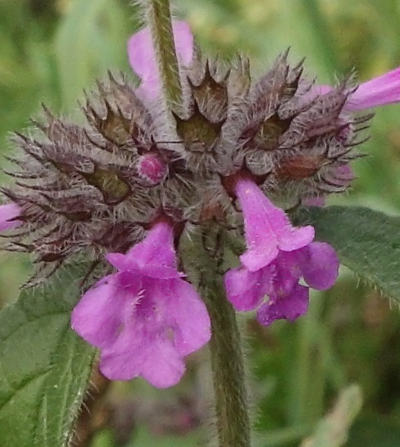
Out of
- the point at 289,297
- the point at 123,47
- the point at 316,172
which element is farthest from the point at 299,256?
the point at 123,47

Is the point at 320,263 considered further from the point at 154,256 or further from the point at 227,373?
the point at 227,373

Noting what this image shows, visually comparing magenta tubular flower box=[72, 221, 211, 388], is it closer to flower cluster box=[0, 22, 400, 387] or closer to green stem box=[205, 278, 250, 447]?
flower cluster box=[0, 22, 400, 387]

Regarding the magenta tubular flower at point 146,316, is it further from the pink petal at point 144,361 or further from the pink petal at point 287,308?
the pink petal at point 287,308

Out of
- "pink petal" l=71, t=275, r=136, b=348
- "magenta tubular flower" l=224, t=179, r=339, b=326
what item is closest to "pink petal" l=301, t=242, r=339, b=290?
"magenta tubular flower" l=224, t=179, r=339, b=326

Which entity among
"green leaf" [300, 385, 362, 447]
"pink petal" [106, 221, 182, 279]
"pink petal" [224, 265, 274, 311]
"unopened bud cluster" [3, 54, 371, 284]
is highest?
"unopened bud cluster" [3, 54, 371, 284]

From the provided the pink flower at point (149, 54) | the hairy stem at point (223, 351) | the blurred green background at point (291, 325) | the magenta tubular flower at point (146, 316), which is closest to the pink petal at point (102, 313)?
the magenta tubular flower at point (146, 316)

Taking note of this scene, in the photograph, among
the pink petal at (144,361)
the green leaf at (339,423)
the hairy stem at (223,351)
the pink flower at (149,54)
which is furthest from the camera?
the green leaf at (339,423)

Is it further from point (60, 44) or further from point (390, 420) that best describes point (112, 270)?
point (60, 44)

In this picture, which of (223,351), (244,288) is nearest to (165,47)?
(244,288)
